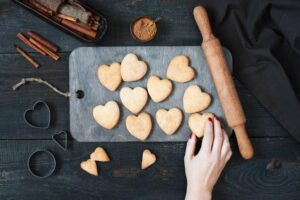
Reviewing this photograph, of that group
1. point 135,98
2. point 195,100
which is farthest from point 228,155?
point 135,98

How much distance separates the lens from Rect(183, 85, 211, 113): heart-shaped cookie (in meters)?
1.08

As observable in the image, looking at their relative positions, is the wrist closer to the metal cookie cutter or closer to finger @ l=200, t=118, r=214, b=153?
finger @ l=200, t=118, r=214, b=153

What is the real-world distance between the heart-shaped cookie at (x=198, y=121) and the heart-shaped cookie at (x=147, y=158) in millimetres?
144

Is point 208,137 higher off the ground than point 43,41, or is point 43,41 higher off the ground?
point 43,41

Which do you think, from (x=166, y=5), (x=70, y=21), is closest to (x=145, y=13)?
(x=166, y=5)

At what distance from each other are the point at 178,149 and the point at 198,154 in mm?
71

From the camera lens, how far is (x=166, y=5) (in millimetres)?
1133

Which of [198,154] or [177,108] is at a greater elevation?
[177,108]

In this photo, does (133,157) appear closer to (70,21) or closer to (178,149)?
(178,149)

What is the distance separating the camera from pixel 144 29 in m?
1.10

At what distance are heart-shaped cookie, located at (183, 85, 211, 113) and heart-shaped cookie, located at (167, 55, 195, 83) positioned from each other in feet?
0.10

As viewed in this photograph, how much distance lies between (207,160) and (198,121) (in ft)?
0.35

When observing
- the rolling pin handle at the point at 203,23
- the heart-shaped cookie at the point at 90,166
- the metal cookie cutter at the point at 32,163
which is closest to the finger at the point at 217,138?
the rolling pin handle at the point at 203,23

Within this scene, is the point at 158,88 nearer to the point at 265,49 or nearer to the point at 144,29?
the point at 144,29
